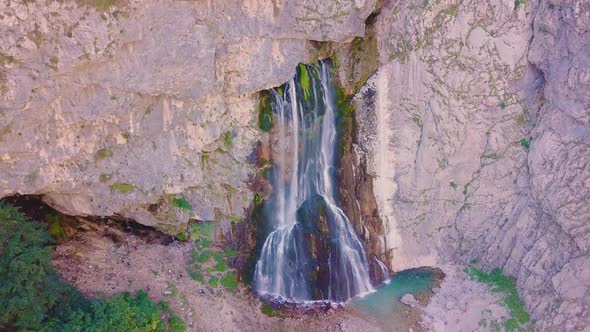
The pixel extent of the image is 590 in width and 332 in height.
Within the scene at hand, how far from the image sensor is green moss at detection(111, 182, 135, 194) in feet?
52.8

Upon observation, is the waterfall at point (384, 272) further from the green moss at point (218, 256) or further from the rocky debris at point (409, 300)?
the green moss at point (218, 256)

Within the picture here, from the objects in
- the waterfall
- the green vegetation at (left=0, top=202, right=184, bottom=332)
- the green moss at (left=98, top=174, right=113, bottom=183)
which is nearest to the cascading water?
the waterfall

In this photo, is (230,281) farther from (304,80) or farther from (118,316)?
(304,80)

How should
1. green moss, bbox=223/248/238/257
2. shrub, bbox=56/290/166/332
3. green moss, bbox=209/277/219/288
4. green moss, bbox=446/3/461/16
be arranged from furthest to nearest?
green moss, bbox=223/248/238/257 < green moss, bbox=209/277/219/288 < green moss, bbox=446/3/461/16 < shrub, bbox=56/290/166/332

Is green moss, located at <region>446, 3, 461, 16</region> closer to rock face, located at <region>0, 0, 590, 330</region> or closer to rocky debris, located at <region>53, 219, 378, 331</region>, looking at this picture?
rock face, located at <region>0, 0, 590, 330</region>

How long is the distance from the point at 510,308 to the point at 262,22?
10796mm

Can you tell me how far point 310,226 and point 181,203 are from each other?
13.6 feet

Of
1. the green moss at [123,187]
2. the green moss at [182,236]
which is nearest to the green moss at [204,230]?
the green moss at [182,236]

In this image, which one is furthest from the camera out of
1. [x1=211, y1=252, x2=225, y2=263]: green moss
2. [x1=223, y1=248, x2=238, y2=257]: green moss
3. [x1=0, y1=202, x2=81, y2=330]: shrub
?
[x1=223, y1=248, x2=238, y2=257]: green moss

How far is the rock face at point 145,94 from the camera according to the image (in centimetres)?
1227

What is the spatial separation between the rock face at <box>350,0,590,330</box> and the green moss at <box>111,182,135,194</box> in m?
7.03

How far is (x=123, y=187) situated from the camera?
16.2 metres

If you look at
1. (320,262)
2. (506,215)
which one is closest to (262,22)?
(320,262)

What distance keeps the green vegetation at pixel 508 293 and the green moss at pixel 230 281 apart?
24.0 feet
